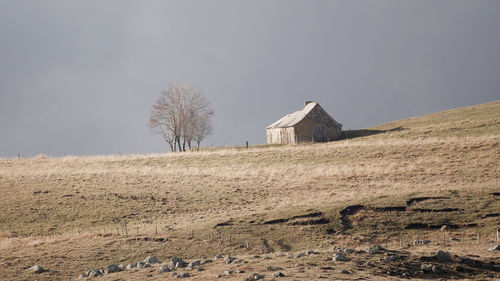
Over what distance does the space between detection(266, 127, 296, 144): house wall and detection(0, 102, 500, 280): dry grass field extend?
15783 mm

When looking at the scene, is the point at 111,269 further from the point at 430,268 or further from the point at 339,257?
the point at 430,268

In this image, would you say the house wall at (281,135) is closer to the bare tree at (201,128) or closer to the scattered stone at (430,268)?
the bare tree at (201,128)

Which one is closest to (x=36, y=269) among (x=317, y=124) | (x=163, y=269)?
(x=163, y=269)

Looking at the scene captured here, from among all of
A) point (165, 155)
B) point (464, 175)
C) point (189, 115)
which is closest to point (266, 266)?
point (464, 175)

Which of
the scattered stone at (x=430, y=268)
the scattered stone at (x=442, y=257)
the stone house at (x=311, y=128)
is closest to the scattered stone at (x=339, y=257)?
Answer: the scattered stone at (x=430, y=268)

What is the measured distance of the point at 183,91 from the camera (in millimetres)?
85875

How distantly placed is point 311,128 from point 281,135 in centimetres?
594

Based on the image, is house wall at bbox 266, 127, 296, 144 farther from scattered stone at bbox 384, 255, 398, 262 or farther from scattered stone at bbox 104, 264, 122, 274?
scattered stone at bbox 384, 255, 398, 262

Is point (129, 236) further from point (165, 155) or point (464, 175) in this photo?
point (165, 155)

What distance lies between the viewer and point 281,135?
3142 inches

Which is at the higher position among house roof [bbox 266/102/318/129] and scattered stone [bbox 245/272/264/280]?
house roof [bbox 266/102/318/129]

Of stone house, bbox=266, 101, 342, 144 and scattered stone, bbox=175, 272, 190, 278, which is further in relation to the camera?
stone house, bbox=266, 101, 342, 144

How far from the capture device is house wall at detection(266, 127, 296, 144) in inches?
3002

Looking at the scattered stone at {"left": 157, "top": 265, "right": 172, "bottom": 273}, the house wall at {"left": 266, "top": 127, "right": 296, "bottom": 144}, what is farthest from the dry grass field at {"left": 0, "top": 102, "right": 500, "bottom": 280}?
the house wall at {"left": 266, "top": 127, "right": 296, "bottom": 144}
